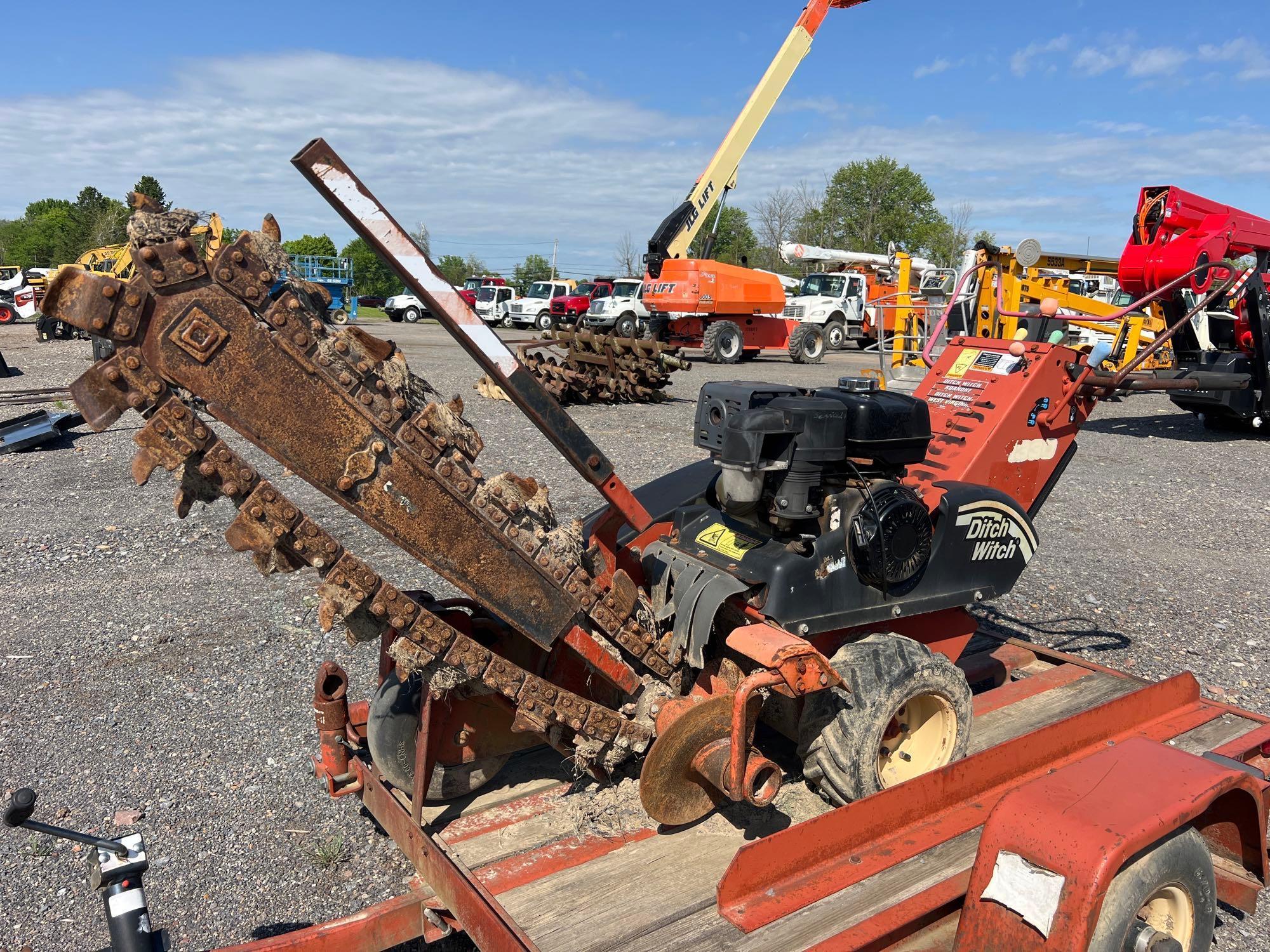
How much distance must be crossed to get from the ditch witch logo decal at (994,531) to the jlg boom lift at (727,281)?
17.0m

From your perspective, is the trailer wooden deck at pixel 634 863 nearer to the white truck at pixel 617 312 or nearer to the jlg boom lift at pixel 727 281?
the jlg boom lift at pixel 727 281

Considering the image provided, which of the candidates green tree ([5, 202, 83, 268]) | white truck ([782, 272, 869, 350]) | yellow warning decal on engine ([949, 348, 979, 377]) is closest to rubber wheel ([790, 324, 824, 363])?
white truck ([782, 272, 869, 350])

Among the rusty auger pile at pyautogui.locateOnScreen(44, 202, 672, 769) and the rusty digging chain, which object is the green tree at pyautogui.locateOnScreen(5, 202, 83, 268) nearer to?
the rusty auger pile at pyautogui.locateOnScreen(44, 202, 672, 769)

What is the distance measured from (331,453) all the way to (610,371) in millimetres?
12855

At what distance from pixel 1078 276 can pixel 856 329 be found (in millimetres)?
6152

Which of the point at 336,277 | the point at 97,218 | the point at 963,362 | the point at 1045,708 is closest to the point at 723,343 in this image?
the point at 963,362

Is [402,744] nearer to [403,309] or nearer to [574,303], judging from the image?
[574,303]

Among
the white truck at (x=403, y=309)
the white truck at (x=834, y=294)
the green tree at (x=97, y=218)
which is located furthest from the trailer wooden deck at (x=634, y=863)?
the white truck at (x=403, y=309)

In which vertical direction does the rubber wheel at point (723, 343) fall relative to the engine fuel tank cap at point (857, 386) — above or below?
below

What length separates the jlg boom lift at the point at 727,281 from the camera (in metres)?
18.7

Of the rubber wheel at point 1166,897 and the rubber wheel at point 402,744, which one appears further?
the rubber wheel at point 402,744

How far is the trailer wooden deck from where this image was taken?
2.47 metres

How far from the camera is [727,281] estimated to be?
21375 mm

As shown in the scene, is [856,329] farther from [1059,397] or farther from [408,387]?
[408,387]
